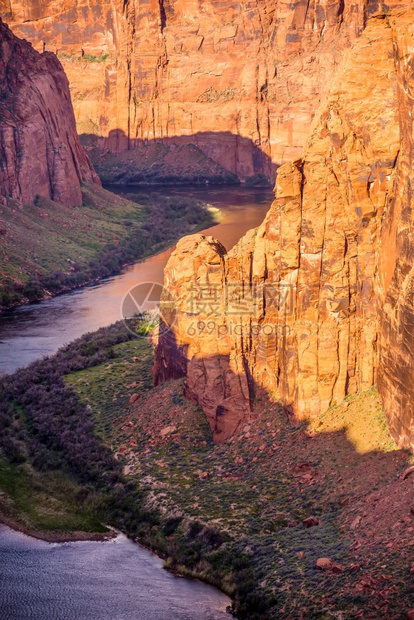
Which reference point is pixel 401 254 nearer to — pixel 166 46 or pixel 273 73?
pixel 273 73

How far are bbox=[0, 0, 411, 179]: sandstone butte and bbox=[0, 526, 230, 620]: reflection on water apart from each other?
386ft

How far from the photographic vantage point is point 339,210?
30.0m

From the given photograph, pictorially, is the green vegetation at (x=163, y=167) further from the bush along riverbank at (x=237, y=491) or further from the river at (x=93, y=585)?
the river at (x=93, y=585)

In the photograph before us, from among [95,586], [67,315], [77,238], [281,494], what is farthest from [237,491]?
[77,238]

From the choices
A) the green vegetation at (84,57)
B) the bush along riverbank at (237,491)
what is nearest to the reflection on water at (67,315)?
the bush along riverbank at (237,491)

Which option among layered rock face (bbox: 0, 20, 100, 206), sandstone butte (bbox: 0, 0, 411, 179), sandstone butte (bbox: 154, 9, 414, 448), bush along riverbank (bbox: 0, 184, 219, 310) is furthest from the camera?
sandstone butte (bbox: 0, 0, 411, 179)

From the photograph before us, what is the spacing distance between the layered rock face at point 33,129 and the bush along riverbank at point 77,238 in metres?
1.93

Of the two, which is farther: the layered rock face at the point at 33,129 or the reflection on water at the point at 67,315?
the layered rock face at the point at 33,129

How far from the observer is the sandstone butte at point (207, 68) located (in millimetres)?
143375

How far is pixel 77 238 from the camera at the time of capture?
90.4 m

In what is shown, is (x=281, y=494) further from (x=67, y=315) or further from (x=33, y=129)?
(x=33, y=129)

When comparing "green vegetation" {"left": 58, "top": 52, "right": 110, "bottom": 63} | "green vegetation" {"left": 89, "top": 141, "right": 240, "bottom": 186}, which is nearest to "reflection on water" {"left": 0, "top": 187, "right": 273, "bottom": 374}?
"green vegetation" {"left": 89, "top": 141, "right": 240, "bottom": 186}

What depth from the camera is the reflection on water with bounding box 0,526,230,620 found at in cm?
2667

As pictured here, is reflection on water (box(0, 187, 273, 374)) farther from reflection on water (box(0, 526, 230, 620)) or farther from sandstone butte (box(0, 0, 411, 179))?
sandstone butte (box(0, 0, 411, 179))
